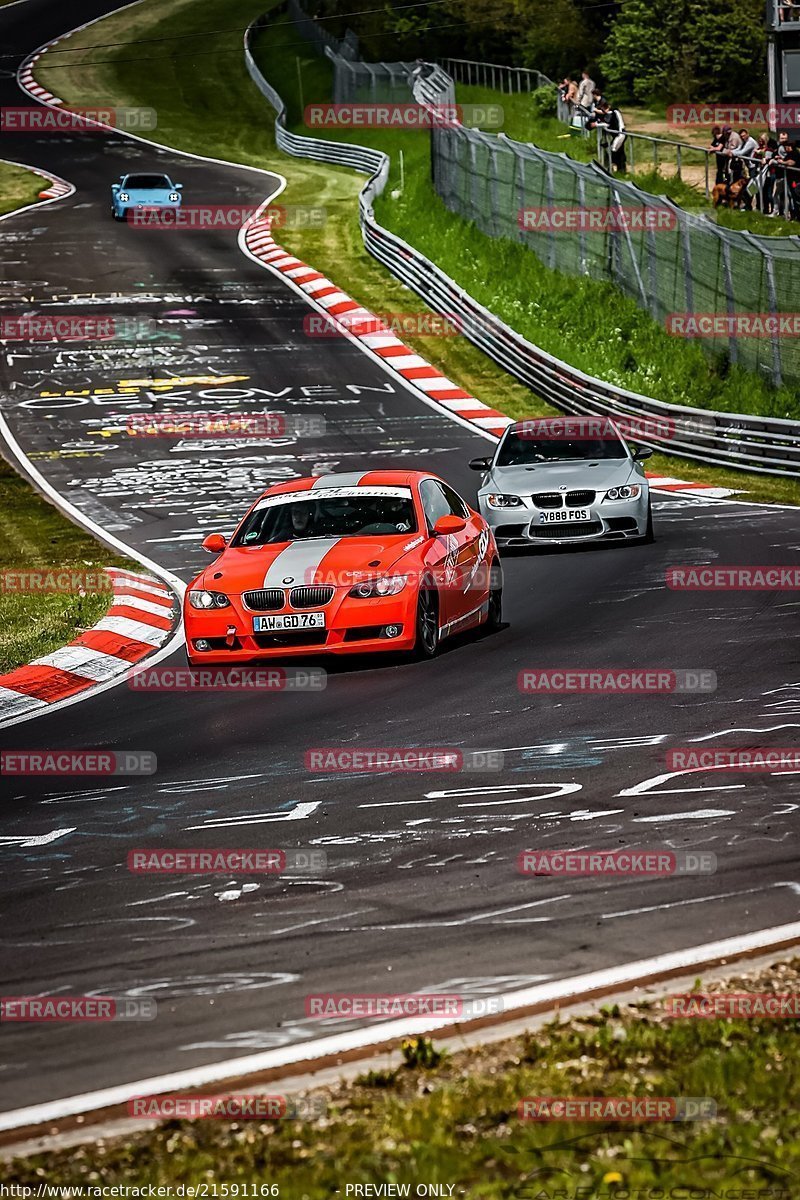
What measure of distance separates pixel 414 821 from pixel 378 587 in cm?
439

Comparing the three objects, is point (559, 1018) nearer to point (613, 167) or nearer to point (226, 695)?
point (226, 695)

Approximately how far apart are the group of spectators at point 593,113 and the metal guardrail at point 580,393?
435 centimetres

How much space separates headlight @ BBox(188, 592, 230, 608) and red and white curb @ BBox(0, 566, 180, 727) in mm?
1049

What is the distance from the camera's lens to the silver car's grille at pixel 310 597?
12.5 m

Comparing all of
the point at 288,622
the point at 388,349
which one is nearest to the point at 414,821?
the point at 288,622

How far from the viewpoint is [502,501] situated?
717 inches

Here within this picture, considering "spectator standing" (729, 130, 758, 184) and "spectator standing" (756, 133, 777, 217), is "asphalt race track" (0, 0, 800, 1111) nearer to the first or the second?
"spectator standing" (756, 133, 777, 217)

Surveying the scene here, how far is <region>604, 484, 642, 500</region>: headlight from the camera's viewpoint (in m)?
18.0

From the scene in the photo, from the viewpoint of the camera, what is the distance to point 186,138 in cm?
6181

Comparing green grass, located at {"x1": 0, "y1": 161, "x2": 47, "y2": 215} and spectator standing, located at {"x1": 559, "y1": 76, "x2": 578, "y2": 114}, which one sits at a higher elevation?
spectator standing, located at {"x1": 559, "y1": 76, "x2": 578, "y2": 114}

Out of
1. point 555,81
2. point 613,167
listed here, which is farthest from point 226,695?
point 555,81

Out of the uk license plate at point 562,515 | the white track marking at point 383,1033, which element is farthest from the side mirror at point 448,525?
the white track marking at point 383,1033

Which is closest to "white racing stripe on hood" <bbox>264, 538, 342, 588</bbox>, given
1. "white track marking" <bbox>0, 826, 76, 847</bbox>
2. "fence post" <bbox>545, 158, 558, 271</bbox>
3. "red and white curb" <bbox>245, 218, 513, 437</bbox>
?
"white track marking" <bbox>0, 826, 76, 847</bbox>

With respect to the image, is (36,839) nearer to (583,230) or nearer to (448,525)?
(448,525)
